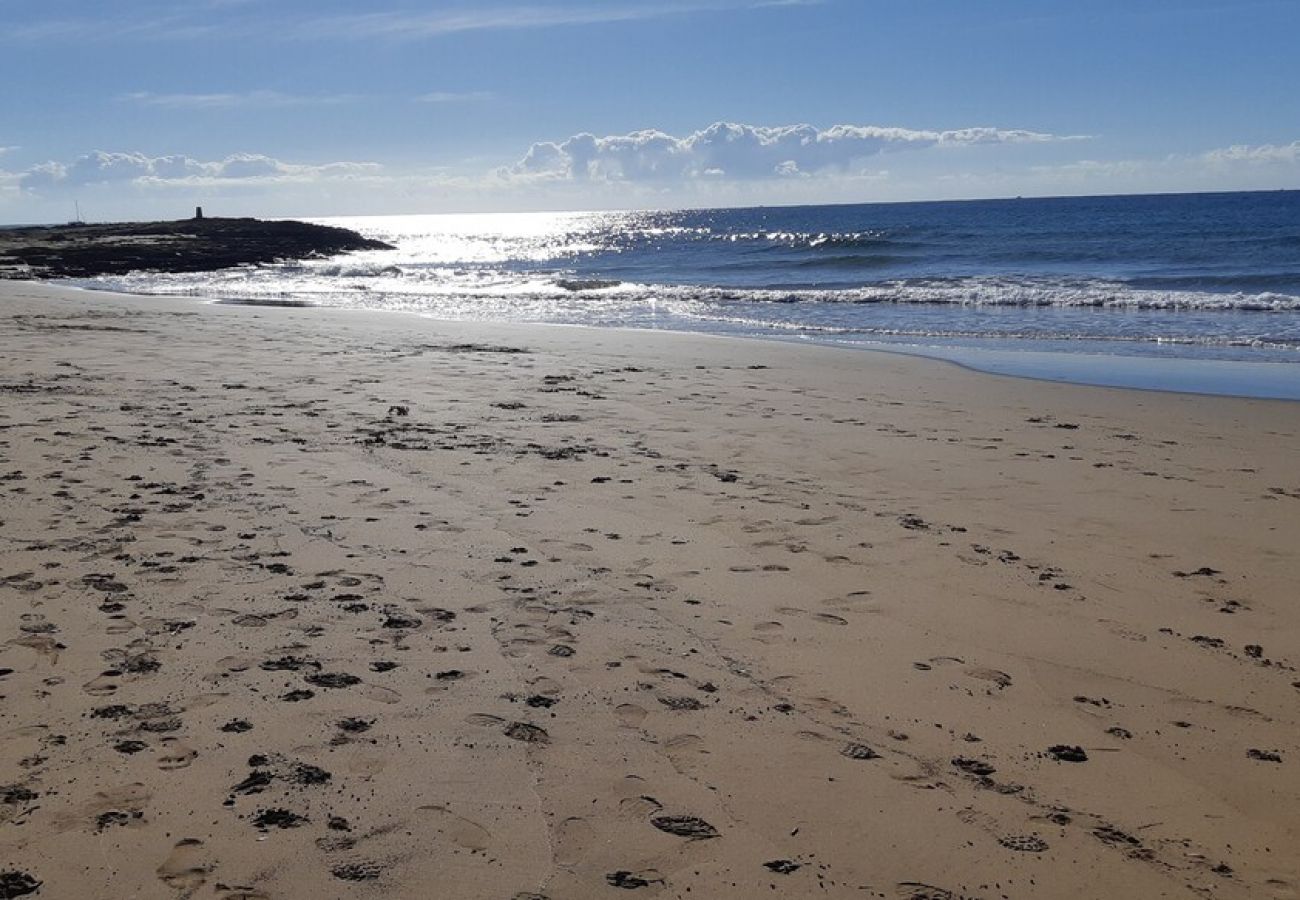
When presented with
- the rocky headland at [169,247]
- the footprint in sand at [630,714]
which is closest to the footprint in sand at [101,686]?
the footprint in sand at [630,714]

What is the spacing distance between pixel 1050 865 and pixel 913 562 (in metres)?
2.52

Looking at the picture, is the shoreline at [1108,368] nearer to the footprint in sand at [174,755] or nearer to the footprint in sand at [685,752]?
the footprint in sand at [685,752]

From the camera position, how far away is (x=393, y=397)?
989cm

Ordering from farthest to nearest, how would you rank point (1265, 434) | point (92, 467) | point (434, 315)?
1. point (434, 315)
2. point (1265, 434)
3. point (92, 467)

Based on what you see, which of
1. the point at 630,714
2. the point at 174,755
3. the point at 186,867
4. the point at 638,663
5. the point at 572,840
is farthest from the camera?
the point at 638,663

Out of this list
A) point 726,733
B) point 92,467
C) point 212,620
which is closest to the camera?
point 726,733

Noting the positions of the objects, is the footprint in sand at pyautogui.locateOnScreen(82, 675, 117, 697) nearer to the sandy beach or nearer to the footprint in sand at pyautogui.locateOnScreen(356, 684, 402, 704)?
the sandy beach

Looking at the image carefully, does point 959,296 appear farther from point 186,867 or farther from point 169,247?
point 169,247

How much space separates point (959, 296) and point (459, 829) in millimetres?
23300

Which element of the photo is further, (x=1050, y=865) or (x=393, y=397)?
(x=393, y=397)

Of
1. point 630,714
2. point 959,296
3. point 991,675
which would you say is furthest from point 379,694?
point 959,296

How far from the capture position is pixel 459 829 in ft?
9.43

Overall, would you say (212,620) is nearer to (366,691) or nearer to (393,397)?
(366,691)

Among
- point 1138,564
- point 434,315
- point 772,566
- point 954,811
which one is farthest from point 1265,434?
point 434,315
